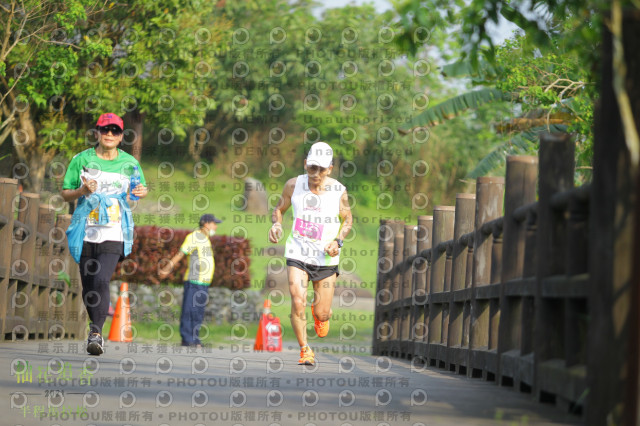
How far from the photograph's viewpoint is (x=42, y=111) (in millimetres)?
25859

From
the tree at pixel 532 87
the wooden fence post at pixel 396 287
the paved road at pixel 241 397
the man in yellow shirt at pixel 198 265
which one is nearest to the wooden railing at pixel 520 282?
the paved road at pixel 241 397

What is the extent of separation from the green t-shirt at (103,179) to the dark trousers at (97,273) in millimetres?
77

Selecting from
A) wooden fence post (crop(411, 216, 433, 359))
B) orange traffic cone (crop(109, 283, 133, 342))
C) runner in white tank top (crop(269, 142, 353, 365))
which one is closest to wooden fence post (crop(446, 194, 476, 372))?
runner in white tank top (crop(269, 142, 353, 365))

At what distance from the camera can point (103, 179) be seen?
9523 mm

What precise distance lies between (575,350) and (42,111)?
2209cm

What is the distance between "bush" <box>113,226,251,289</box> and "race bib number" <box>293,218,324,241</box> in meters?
18.4

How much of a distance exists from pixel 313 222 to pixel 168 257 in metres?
19.4

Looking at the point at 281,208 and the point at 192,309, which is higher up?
the point at 281,208

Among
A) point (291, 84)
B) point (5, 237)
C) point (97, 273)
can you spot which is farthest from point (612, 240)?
point (291, 84)

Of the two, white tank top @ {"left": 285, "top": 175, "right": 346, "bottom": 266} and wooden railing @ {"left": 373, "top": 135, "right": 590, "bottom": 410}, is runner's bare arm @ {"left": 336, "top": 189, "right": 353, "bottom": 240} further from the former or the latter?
wooden railing @ {"left": 373, "top": 135, "right": 590, "bottom": 410}

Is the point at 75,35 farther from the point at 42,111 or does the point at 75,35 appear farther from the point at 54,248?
the point at 54,248

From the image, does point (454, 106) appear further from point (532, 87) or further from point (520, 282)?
point (520, 282)

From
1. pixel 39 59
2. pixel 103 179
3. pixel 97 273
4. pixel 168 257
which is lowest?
pixel 97 273

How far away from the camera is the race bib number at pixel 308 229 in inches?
390
